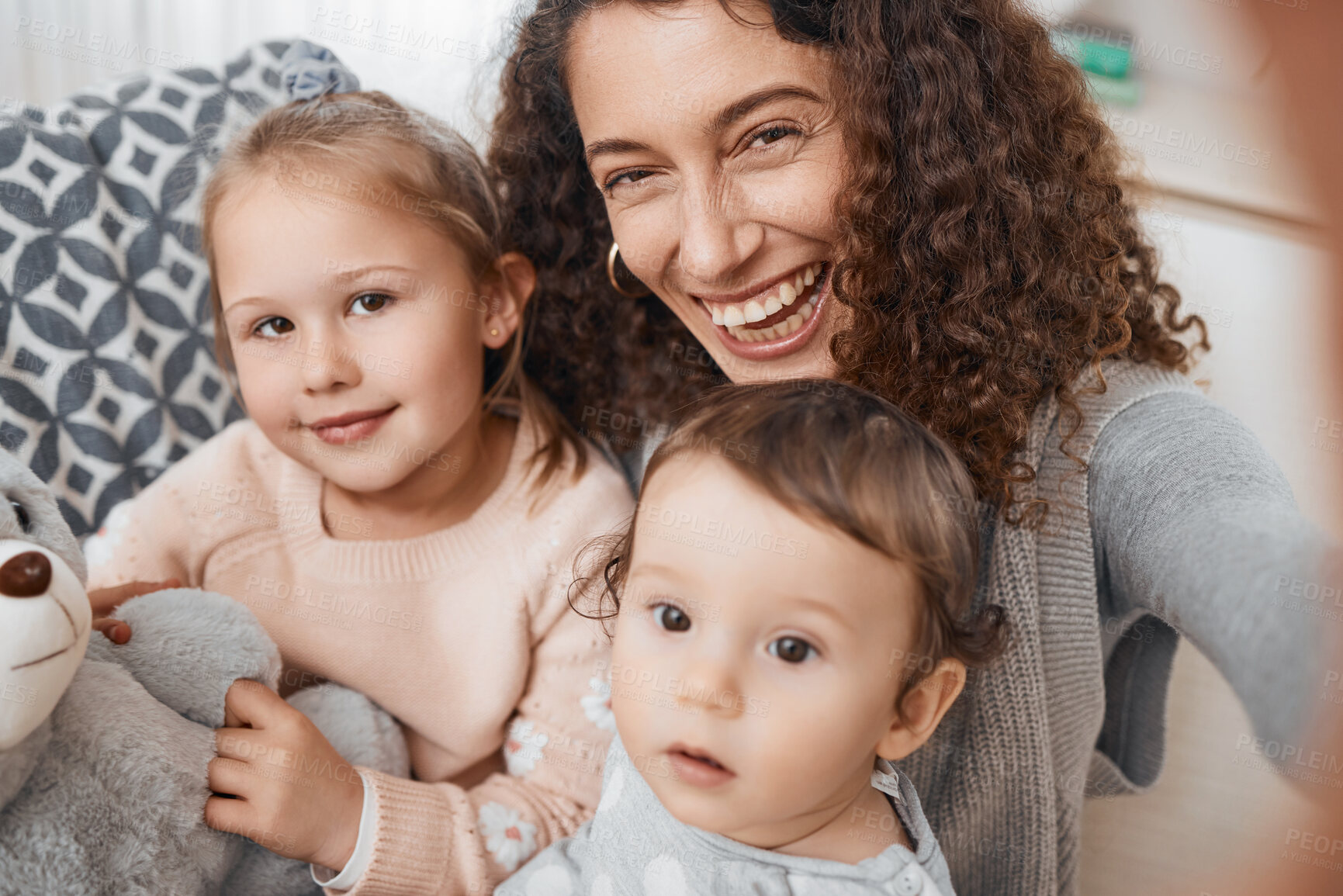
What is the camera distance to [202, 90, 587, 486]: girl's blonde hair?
1.19 m

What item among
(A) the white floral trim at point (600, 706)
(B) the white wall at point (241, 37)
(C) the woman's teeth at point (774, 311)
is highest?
(B) the white wall at point (241, 37)

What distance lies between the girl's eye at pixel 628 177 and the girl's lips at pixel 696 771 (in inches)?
27.2

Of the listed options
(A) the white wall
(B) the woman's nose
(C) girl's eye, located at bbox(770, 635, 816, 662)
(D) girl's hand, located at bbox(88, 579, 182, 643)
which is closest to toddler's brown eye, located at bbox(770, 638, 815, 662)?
(C) girl's eye, located at bbox(770, 635, 816, 662)

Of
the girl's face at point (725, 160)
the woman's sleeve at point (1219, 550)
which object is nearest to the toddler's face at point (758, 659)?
the woman's sleeve at point (1219, 550)

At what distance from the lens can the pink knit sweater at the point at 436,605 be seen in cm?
123

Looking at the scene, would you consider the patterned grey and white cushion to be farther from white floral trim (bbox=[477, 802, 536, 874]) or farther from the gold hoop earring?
white floral trim (bbox=[477, 802, 536, 874])

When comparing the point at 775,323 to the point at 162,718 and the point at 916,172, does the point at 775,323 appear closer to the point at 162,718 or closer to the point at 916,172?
the point at 916,172

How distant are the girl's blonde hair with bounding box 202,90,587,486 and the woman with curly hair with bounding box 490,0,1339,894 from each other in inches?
8.0

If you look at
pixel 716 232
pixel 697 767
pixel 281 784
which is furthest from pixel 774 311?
pixel 281 784

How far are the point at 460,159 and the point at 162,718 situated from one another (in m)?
0.80

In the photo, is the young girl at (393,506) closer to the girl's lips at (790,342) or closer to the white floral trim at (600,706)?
the white floral trim at (600,706)

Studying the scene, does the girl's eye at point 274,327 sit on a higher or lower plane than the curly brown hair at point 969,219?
lower

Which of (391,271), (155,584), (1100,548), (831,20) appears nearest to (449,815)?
(155,584)

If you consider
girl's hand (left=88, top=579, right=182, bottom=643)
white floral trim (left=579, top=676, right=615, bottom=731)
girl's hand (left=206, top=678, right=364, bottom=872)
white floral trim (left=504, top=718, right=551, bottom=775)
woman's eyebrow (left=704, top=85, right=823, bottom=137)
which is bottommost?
white floral trim (left=504, top=718, right=551, bottom=775)
